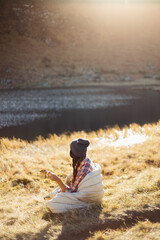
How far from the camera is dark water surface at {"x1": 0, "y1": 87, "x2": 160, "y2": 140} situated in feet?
51.9

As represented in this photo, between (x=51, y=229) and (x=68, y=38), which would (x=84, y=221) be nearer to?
(x=51, y=229)

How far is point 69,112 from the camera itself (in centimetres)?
2003

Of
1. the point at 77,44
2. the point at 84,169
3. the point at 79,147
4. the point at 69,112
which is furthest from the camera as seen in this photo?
the point at 77,44

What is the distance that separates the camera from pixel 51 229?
4.07 metres

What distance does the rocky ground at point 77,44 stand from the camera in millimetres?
40000

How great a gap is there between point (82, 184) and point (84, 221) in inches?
23.5

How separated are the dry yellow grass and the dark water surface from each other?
617cm

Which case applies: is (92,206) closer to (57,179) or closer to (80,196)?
(80,196)

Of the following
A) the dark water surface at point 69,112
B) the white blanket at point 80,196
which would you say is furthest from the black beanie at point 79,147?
the dark water surface at point 69,112

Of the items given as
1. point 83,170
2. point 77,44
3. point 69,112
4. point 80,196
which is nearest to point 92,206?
point 80,196

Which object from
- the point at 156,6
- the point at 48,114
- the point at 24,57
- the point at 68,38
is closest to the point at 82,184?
the point at 48,114

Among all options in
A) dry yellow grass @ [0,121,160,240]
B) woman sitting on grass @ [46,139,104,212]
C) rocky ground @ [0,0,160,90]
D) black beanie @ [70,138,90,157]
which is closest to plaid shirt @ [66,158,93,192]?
woman sitting on grass @ [46,139,104,212]

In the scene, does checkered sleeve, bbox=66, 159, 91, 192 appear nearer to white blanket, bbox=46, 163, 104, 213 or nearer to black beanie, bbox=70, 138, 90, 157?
white blanket, bbox=46, 163, 104, 213

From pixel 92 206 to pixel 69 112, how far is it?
1565cm
